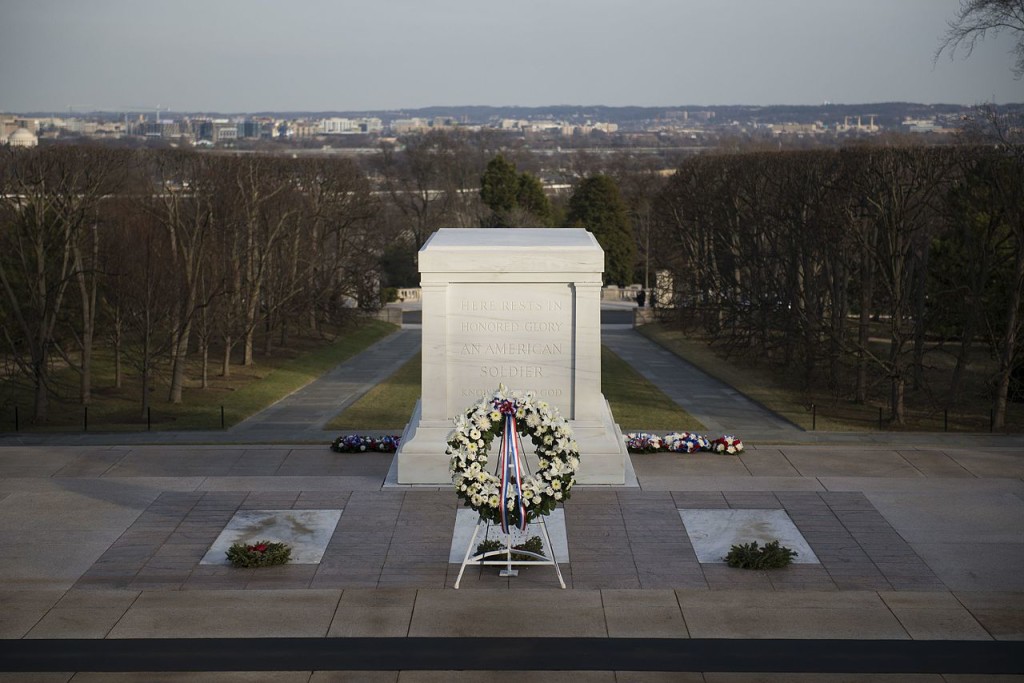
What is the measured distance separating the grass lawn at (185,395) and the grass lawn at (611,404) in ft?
10.2

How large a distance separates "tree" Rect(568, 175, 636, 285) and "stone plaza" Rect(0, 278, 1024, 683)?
58515mm

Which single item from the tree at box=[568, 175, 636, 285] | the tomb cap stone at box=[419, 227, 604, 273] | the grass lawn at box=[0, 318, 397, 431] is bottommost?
the grass lawn at box=[0, 318, 397, 431]

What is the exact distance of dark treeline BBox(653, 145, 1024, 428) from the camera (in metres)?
31.0

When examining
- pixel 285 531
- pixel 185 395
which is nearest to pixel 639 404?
pixel 185 395

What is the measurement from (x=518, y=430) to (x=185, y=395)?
85.2 feet

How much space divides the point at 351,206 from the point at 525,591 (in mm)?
46550

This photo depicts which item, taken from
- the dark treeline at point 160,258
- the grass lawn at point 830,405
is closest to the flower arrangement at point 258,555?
the grass lawn at point 830,405

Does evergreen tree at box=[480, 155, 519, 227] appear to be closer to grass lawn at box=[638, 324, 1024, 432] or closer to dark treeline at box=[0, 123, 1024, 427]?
dark treeline at box=[0, 123, 1024, 427]

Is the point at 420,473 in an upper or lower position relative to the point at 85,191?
lower

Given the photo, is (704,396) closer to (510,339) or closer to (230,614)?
(510,339)

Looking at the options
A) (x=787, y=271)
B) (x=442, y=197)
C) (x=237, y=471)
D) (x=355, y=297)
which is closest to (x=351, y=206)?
(x=355, y=297)

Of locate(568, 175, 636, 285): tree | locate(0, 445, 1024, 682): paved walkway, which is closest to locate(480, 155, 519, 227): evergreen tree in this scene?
locate(568, 175, 636, 285): tree

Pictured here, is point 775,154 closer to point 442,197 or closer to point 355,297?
point 355,297

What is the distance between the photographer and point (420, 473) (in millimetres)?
16781
